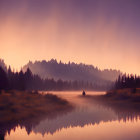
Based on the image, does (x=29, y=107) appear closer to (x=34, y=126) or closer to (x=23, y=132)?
(x=34, y=126)

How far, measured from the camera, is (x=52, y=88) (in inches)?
7564

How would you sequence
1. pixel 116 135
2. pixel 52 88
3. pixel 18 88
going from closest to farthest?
pixel 116 135
pixel 18 88
pixel 52 88

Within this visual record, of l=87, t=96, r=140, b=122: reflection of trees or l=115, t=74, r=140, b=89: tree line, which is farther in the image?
l=115, t=74, r=140, b=89: tree line

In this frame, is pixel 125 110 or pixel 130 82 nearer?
pixel 125 110

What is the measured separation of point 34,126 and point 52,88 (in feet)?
498

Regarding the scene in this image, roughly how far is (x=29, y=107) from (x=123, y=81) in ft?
313

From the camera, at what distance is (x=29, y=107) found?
193 ft

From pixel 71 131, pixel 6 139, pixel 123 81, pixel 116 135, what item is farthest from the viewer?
pixel 123 81

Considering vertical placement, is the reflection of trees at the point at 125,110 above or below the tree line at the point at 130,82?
below

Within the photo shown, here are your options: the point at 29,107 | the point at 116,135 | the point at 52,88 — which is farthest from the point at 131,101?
the point at 52,88

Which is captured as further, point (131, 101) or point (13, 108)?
point (131, 101)

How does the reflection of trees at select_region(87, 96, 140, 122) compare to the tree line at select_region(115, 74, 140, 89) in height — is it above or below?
below

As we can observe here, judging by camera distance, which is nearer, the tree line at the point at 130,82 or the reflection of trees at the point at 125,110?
the reflection of trees at the point at 125,110

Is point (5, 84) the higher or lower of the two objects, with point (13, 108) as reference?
higher
